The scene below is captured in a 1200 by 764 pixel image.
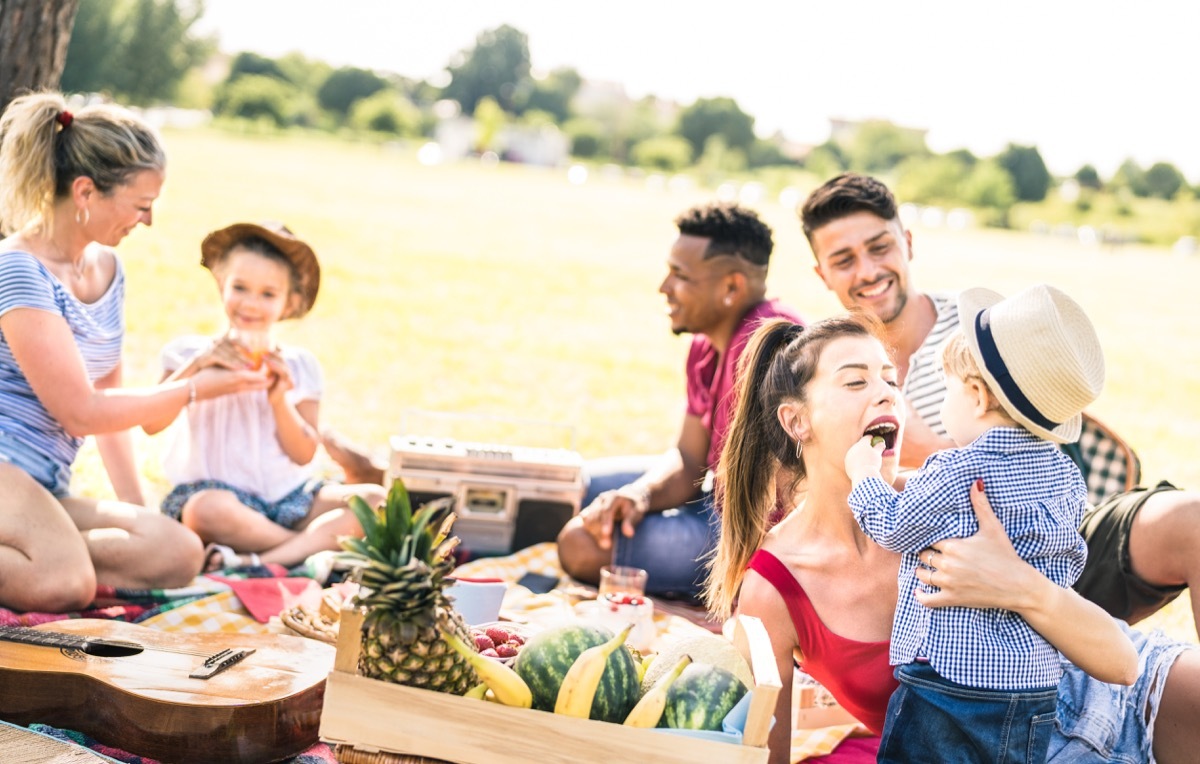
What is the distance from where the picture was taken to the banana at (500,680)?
2.46 m

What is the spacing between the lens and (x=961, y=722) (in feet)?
9.35

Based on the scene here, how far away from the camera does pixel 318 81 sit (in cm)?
11031

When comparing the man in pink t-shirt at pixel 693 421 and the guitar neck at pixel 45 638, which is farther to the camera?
the man in pink t-shirt at pixel 693 421

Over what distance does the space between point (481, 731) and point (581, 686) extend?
0.23 metres

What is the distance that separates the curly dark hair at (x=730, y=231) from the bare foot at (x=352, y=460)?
82.0 inches

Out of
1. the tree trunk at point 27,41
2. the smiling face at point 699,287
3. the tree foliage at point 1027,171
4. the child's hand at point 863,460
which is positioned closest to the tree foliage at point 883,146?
the tree foliage at point 1027,171

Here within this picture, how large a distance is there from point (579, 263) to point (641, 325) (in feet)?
26.3

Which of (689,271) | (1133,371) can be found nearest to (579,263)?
(1133,371)

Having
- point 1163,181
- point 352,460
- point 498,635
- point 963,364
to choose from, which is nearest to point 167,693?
point 498,635

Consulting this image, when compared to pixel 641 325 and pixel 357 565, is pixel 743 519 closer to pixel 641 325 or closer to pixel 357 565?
pixel 357 565

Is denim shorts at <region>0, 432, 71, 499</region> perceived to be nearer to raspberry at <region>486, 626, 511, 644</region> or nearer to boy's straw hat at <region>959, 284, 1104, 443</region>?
raspberry at <region>486, 626, 511, 644</region>

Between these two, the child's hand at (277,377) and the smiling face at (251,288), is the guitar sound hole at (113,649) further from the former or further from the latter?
the smiling face at (251,288)

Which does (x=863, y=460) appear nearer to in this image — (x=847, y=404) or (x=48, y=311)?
(x=847, y=404)

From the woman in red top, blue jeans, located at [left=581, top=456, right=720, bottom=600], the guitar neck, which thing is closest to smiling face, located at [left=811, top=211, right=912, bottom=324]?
blue jeans, located at [left=581, top=456, right=720, bottom=600]
